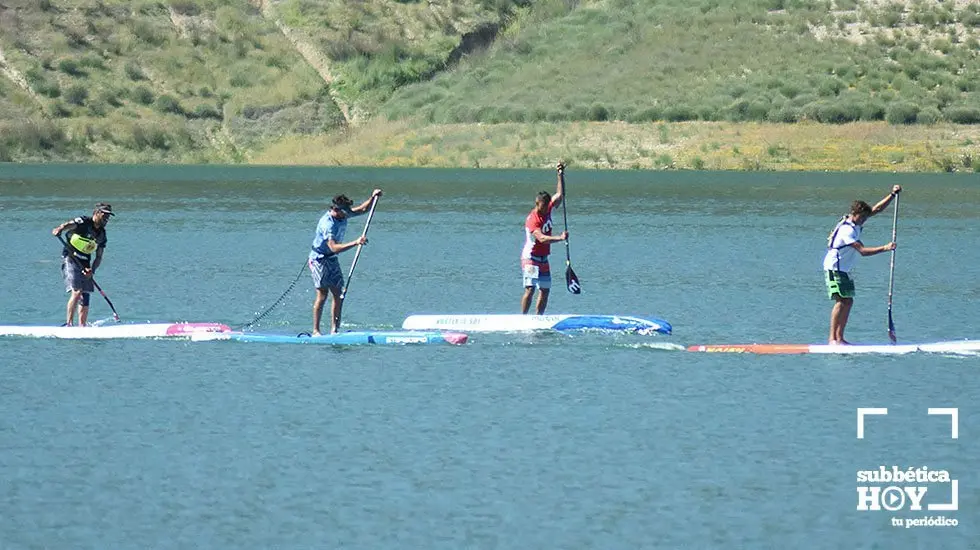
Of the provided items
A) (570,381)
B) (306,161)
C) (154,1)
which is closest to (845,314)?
(570,381)

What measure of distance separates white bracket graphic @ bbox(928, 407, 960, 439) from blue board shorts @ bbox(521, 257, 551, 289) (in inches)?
320

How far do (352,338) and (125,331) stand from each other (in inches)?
148

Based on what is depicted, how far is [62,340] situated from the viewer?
27.6m

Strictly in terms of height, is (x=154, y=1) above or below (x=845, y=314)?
above

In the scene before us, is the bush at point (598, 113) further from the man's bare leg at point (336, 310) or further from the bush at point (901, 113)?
the man's bare leg at point (336, 310)

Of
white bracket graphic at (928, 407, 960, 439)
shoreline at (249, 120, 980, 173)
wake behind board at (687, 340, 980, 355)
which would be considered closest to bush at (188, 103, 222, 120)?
shoreline at (249, 120, 980, 173)

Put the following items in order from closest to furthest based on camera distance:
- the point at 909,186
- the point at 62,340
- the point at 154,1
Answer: the point at 62,340
the point at 909,186
the point at 154,1

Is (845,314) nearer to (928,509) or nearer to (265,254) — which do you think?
(928,509)

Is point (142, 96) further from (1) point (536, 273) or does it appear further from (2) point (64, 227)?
(2) point (64, 227)

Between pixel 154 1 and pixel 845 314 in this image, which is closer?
pixel 845 314

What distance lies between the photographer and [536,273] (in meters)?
28.5

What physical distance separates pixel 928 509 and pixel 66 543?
26.4ft

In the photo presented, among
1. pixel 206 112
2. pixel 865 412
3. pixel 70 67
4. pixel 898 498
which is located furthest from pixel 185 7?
pixel 898 498

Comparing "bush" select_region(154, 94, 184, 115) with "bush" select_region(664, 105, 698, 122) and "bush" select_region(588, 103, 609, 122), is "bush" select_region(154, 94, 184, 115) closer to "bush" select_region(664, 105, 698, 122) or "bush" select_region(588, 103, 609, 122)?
"bush" select_region(588, 103, 609, 122)
